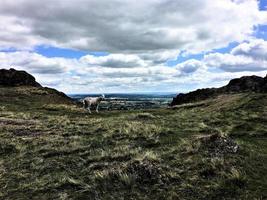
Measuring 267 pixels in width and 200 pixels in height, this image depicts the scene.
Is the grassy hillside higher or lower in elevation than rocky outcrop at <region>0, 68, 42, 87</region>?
lower

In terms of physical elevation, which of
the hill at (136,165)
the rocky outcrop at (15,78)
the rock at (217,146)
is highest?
the rocky outcrop at (15,78)

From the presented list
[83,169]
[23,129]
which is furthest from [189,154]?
[23,129]

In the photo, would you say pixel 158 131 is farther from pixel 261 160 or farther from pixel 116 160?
pixel 261 160

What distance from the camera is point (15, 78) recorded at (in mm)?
87812

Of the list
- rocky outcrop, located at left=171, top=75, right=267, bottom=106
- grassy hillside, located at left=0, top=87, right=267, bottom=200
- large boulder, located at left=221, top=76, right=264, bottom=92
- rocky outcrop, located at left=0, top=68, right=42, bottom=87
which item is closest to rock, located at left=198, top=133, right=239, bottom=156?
grassy hillside, located at left=0, top=87, right=267, bottom=200

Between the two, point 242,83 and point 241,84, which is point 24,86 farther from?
point 242,83

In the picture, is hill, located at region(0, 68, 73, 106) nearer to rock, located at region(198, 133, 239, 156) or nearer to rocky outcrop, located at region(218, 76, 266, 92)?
rocky outcrop, located at region(218, 76, 266, 92)

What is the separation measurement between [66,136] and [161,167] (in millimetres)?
11104

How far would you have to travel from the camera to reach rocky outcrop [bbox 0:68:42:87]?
85875 millimetres

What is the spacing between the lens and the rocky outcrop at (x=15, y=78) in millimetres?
85875

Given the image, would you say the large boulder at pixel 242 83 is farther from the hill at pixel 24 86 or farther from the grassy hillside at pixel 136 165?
the grassy hillside at pixel 136 165

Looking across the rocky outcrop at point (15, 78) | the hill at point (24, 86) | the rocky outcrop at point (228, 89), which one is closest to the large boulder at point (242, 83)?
the rocky outcrop at point (228, 89)

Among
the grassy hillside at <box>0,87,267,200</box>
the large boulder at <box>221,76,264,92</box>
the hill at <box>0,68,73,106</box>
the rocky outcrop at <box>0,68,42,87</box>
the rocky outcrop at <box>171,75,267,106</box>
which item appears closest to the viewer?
the grassy hillside at <box>0,87,267,200</box>

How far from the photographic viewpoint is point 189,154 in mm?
14406
